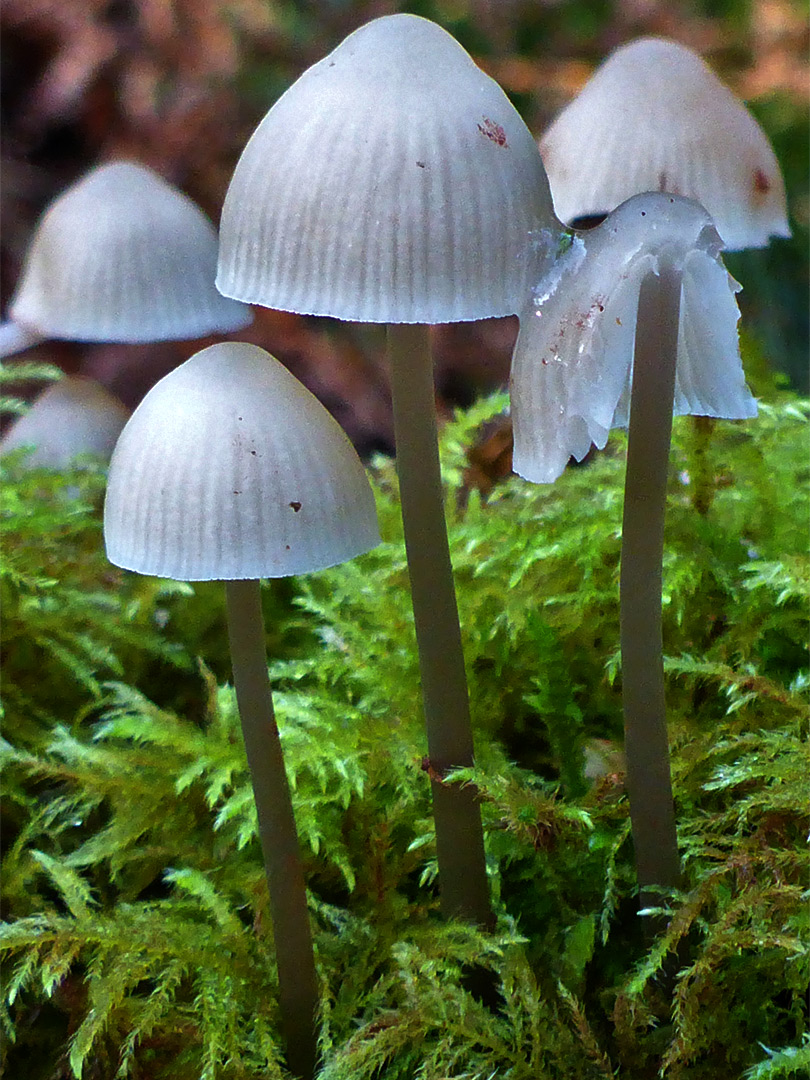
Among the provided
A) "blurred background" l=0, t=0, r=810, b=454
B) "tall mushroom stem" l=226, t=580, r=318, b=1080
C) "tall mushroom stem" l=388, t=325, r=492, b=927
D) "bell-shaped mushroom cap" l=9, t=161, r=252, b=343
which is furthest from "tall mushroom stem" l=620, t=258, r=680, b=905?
"blurred background" l=0, t=0, r=810, b=454

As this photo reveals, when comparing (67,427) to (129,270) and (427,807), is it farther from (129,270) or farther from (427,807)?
(427,807)

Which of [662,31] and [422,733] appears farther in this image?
[662,31]

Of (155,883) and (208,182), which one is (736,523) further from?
(208,182)

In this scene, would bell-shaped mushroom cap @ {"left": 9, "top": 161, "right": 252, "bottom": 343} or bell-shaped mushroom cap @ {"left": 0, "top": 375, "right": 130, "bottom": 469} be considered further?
bell-shaped mushroom cap @ {"left": 0, "top": 375, "right": 130, "bottom": 469}

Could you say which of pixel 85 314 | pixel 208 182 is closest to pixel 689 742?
pixel 85 314

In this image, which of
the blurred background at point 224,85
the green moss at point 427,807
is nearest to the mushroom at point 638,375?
the green moss at point 427,807

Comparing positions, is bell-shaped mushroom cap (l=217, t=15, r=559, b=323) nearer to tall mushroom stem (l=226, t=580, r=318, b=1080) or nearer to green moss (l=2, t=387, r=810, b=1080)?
tall mushroom stem (l=226, t=580, r=318, b=1080)
